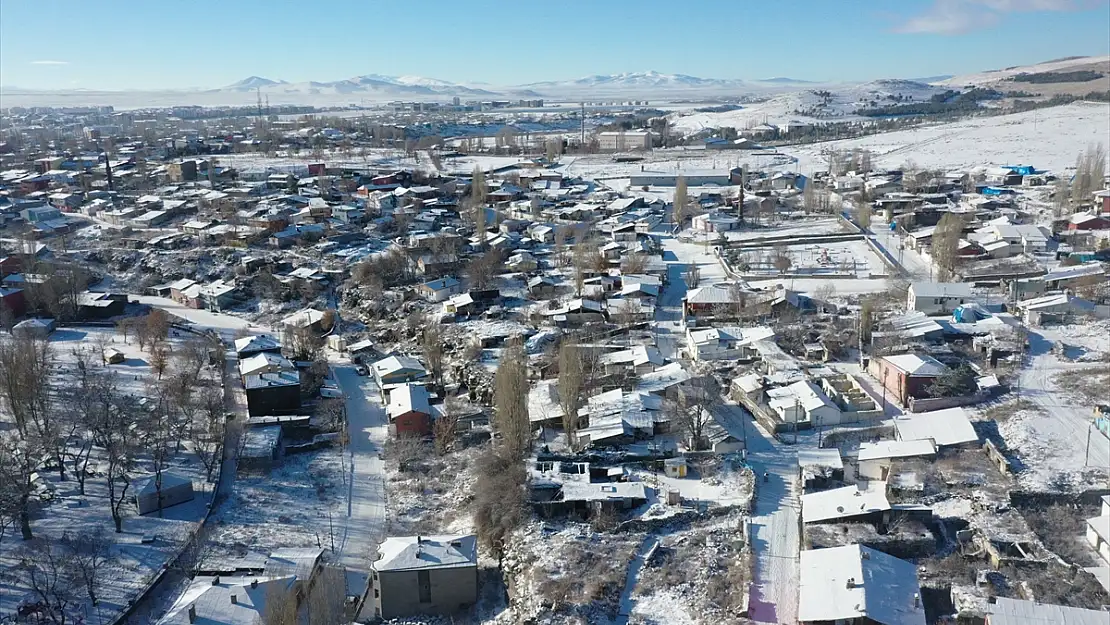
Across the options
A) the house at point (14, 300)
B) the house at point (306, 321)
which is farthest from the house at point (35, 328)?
the house at point (306, 321)

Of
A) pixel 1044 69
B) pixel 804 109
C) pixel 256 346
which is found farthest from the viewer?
pixel 1044 69

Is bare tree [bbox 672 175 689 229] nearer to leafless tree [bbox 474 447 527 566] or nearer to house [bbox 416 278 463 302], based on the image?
house [bbox 416 278 463 302]

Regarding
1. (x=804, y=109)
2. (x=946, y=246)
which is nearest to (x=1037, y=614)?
(x=946, y=246)

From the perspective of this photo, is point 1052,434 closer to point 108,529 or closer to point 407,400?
point 407,400

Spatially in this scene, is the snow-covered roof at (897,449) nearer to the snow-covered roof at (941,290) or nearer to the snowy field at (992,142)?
the snow-covered roof at (941,290)

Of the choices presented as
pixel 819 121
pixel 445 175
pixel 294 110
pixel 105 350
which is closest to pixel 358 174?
pixel 445 175

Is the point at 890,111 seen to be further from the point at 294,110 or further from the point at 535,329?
the point at 294,110
